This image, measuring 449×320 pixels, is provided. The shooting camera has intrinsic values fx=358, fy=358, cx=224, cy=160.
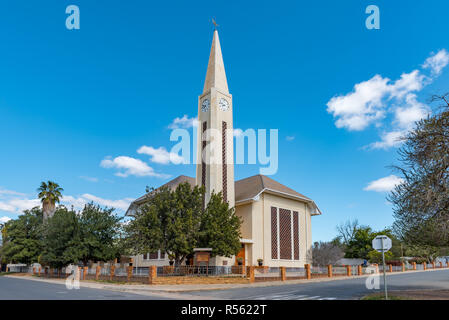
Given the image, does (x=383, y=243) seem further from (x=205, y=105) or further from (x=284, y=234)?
(x=205, y=105)

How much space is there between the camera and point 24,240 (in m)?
47.1

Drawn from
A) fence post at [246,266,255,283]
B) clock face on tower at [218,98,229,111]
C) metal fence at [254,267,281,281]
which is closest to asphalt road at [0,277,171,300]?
fence post at [246,266,255,283]

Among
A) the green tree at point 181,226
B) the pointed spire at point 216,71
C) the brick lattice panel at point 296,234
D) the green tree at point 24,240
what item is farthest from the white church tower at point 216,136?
the green tree at point 24,240

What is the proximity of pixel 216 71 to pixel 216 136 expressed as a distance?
6.90 metres

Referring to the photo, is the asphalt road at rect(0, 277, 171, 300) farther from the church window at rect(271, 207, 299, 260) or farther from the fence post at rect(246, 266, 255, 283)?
the church window at rect(271, 207, 299, 260)

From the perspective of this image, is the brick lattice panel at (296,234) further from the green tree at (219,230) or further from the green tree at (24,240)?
the green tree at (24,240)

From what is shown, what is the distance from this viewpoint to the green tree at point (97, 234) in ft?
107

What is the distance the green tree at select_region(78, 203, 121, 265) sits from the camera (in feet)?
107

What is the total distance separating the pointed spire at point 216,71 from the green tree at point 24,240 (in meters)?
A: 28.8

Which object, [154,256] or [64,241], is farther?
[154,256]

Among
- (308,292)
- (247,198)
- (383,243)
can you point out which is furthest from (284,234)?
(383,243)

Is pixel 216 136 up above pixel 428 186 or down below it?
above

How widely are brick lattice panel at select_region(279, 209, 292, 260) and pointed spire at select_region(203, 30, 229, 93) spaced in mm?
13811
